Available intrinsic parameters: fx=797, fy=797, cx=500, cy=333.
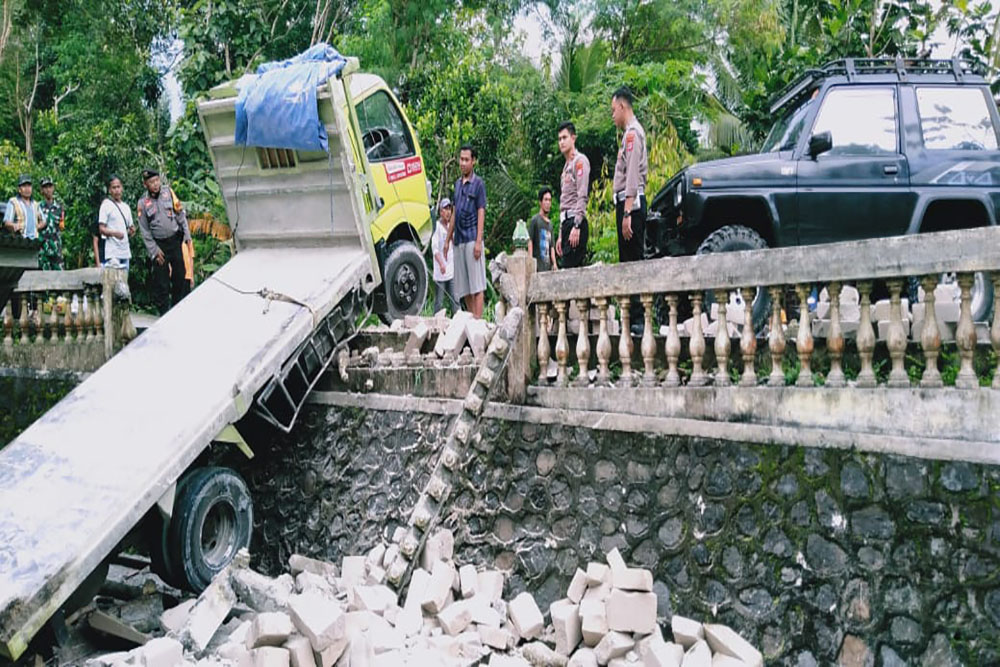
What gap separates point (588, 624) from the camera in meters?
4.69

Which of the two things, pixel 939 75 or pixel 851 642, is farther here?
Answer: pixel 939 75

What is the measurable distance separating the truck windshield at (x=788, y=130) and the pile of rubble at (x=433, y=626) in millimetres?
3884

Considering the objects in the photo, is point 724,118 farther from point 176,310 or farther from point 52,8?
point 52,8

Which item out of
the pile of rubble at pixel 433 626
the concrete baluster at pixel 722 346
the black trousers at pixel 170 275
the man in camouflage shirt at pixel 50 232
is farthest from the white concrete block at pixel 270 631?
the man in camouflage shirt at pixel 50 232

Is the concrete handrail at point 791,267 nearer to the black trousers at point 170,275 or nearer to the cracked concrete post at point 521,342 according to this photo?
the cracked concrete post at point 521,342

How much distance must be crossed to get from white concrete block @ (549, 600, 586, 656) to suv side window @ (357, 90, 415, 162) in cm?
508

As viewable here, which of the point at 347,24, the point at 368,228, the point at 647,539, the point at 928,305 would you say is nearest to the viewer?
the point at 928,305

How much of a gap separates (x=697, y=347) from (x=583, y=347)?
0.90m

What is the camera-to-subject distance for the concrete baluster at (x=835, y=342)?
169 inches

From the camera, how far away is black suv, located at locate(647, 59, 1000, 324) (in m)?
6.30

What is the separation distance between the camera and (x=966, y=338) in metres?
3.86

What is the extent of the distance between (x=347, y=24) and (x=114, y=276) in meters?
12.4

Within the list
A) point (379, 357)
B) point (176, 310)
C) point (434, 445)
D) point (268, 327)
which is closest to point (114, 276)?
point (176, 310)

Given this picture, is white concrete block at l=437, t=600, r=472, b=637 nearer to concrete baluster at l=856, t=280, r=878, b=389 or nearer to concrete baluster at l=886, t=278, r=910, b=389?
concrete baluster at l=856, t=280, r=878, b=389
